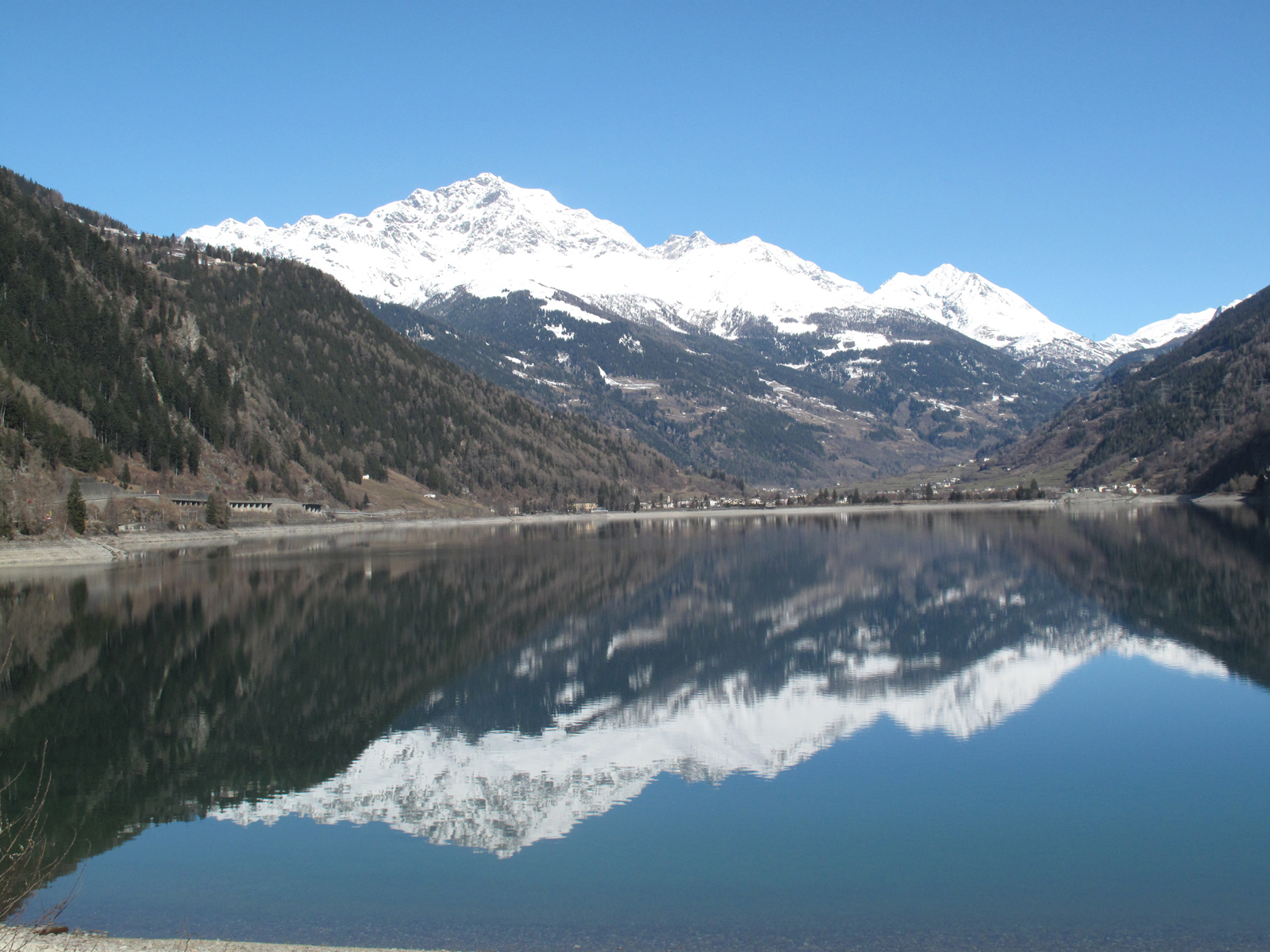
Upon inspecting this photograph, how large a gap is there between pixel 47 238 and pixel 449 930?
18690 cm

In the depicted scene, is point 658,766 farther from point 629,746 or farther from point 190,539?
point 190,539

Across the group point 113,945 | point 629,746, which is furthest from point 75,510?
point 113,945

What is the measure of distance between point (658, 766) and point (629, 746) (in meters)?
2.66

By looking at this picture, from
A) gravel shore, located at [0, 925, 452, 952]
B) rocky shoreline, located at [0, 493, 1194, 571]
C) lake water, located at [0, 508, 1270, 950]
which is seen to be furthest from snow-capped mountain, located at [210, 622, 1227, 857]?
rocky shoreline, located at [0, 493, 1194, 571]

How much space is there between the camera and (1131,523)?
5463 inches

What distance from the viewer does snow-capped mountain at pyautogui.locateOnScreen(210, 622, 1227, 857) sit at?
25.1 m

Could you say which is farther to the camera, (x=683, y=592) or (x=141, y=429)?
(x=141, y=429)

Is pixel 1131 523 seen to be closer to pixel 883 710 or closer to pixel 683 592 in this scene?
pixel 683 592

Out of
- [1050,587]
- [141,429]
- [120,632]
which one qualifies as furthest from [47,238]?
[1050,587]

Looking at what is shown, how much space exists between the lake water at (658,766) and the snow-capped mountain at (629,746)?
16 centimetres

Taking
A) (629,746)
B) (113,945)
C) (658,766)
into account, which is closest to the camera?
(113,945)

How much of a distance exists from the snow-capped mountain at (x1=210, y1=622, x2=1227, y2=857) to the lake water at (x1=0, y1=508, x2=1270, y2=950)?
16cm

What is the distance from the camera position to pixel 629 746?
3184 centimetres

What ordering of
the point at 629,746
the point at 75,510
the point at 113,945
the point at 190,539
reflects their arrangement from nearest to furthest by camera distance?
1. the point at 113,945
2. the point at 629,746
3. the point at 75,510
4. the point at 190,539
